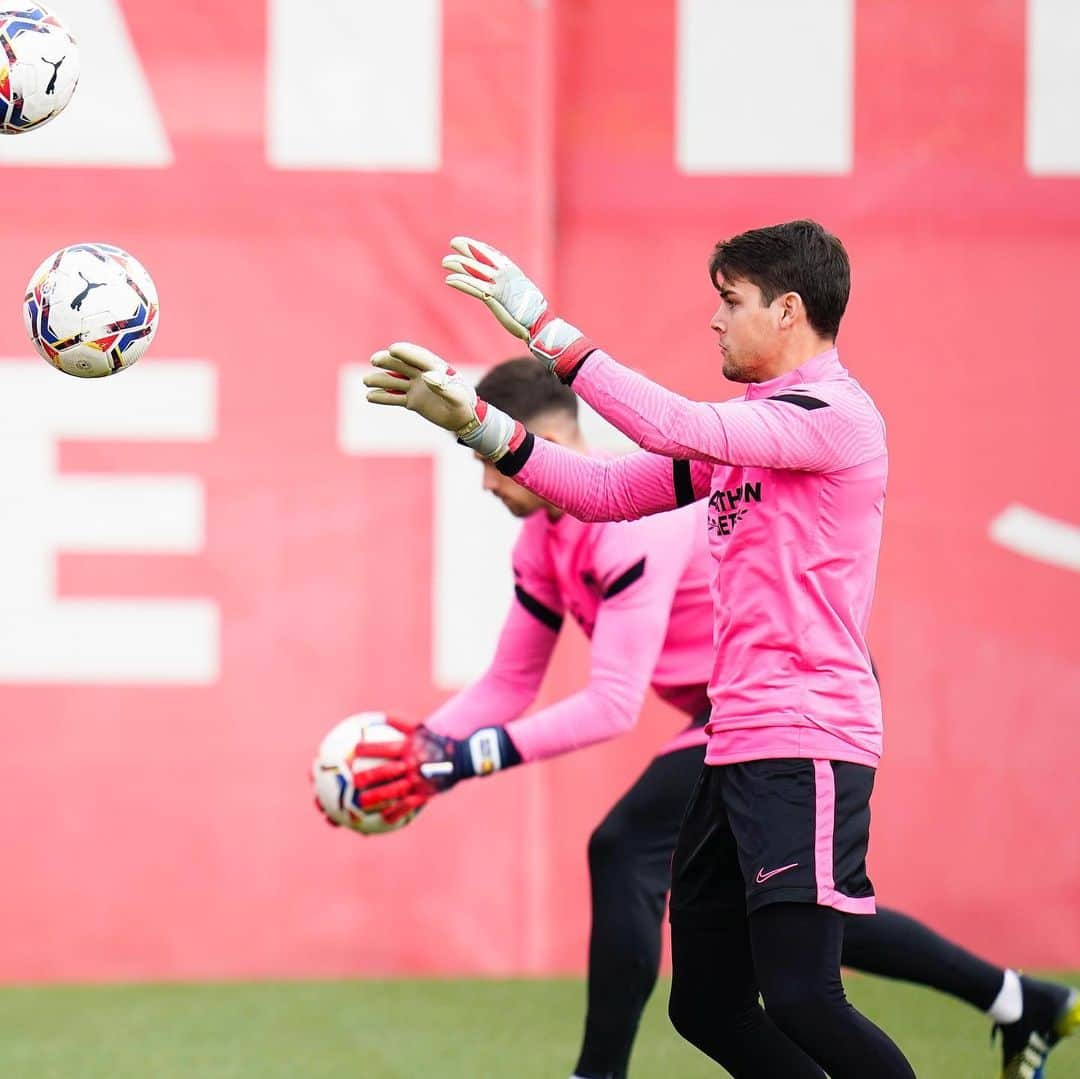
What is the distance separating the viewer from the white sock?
Result: 382 centimetres

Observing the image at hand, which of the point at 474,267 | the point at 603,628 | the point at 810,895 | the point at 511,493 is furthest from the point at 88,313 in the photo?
the point at 810,895

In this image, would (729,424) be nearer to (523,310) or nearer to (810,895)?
Answer: (523,310)

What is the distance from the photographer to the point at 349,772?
12.7ft

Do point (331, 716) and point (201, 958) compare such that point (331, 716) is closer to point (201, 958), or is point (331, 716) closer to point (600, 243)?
point (201, 958)

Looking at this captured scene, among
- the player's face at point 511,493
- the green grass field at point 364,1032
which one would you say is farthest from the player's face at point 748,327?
the green grass field at point 364,1032

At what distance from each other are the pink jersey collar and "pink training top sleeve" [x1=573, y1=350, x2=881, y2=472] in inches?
3.5

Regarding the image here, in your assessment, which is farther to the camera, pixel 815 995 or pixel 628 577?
pixel 628 577

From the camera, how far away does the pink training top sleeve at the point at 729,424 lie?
2734mm

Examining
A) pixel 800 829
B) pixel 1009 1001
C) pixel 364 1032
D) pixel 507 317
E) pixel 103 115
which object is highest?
pixel 103 115

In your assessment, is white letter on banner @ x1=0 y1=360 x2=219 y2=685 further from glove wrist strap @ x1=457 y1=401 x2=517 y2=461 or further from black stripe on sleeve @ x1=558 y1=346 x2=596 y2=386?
black stripe on sleeve @ x1=558 y1=346 x2=596 y2=386

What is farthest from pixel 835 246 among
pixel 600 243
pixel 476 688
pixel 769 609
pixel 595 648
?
pixel 600 243

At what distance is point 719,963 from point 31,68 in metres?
2.13

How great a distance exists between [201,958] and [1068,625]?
2.92 meters

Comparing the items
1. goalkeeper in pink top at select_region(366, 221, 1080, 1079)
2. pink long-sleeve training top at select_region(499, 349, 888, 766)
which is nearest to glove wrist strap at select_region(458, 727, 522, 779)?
goalkeeper in pink top at select_region(366, 221, 1080, 1079)
